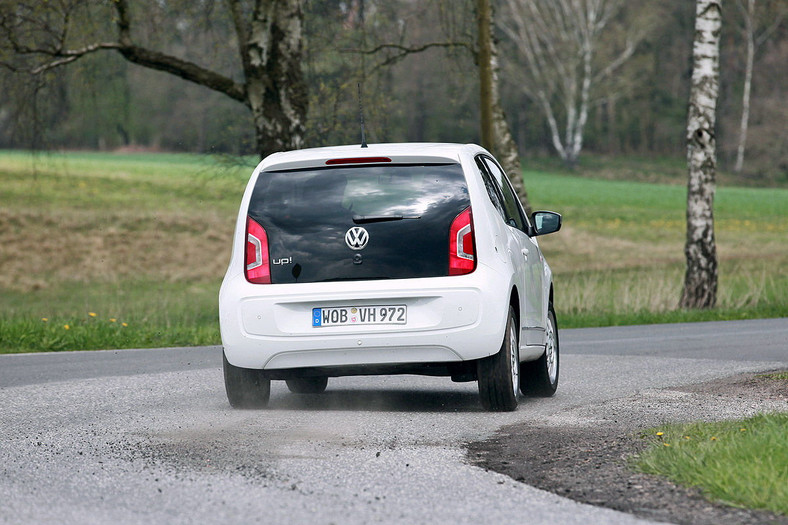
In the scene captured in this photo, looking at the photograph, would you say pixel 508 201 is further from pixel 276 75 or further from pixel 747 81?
pixel 747 81

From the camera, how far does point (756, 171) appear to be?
76.9m

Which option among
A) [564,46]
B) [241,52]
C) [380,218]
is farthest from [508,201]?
[564,46]

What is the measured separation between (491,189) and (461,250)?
3.13 ft

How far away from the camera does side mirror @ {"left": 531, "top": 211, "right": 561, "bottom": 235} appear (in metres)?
10.2

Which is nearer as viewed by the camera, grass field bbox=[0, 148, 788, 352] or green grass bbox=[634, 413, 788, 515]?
green grass bbox=[634, 413, 788, 515]

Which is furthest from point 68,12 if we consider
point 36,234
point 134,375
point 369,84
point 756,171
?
point 756,171

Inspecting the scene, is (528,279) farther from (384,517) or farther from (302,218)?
(384,517)

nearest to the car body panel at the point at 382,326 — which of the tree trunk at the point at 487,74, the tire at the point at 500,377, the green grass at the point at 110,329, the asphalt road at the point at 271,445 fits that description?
the tire at the point at 500,377

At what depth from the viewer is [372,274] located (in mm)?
8617

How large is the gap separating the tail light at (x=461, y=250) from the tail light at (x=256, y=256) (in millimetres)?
1192

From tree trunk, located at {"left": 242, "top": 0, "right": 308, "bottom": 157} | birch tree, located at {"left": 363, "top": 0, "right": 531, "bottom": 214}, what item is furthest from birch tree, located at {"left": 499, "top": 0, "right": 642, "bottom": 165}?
tree trunk, located at {"left": 242, "top": 0, "right": 308, "bottom": 157}

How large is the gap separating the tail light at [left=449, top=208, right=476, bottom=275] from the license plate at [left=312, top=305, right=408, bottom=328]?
0.42m

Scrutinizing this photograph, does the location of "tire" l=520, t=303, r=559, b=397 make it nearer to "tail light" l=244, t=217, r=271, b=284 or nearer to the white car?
the white car

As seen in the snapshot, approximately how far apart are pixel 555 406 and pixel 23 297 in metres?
26.7
